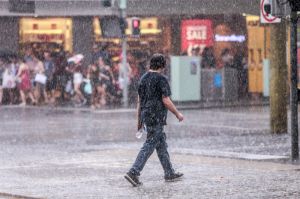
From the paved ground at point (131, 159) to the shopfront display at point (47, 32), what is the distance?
12977 mm

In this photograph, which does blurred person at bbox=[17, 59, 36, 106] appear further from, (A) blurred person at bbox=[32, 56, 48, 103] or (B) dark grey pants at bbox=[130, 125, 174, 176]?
(B) dark grey pants at bbox=[130, 125, 174, 176]

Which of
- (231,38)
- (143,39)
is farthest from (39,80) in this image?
(231,38)

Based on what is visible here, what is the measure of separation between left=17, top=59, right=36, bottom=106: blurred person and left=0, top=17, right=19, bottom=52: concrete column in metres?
5.22

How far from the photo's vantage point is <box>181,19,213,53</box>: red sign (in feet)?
136

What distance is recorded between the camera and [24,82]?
34.8 metres

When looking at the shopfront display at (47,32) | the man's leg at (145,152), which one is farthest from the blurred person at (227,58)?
the man's leg at (145,152)

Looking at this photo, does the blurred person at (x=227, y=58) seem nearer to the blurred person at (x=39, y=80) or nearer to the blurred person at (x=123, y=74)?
the blurred person at (x=123, y=74)

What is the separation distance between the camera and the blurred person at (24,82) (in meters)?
34.8

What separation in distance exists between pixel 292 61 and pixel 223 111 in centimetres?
1577

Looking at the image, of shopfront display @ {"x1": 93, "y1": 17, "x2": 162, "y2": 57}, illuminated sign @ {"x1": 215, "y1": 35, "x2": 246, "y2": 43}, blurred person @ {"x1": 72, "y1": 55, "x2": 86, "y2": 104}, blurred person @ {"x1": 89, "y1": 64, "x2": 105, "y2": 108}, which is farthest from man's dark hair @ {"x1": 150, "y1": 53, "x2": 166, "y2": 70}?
illuminated sign @ {"x1": 215, "y1": 35, "x2": 246, "y2": 43}

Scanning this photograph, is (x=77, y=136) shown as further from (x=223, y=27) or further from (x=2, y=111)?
(x=223, y=27)

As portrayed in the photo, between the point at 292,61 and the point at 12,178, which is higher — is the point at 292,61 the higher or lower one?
the higher one

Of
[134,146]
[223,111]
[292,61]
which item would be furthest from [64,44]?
[292,61]

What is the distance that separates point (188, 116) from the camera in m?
29.0
